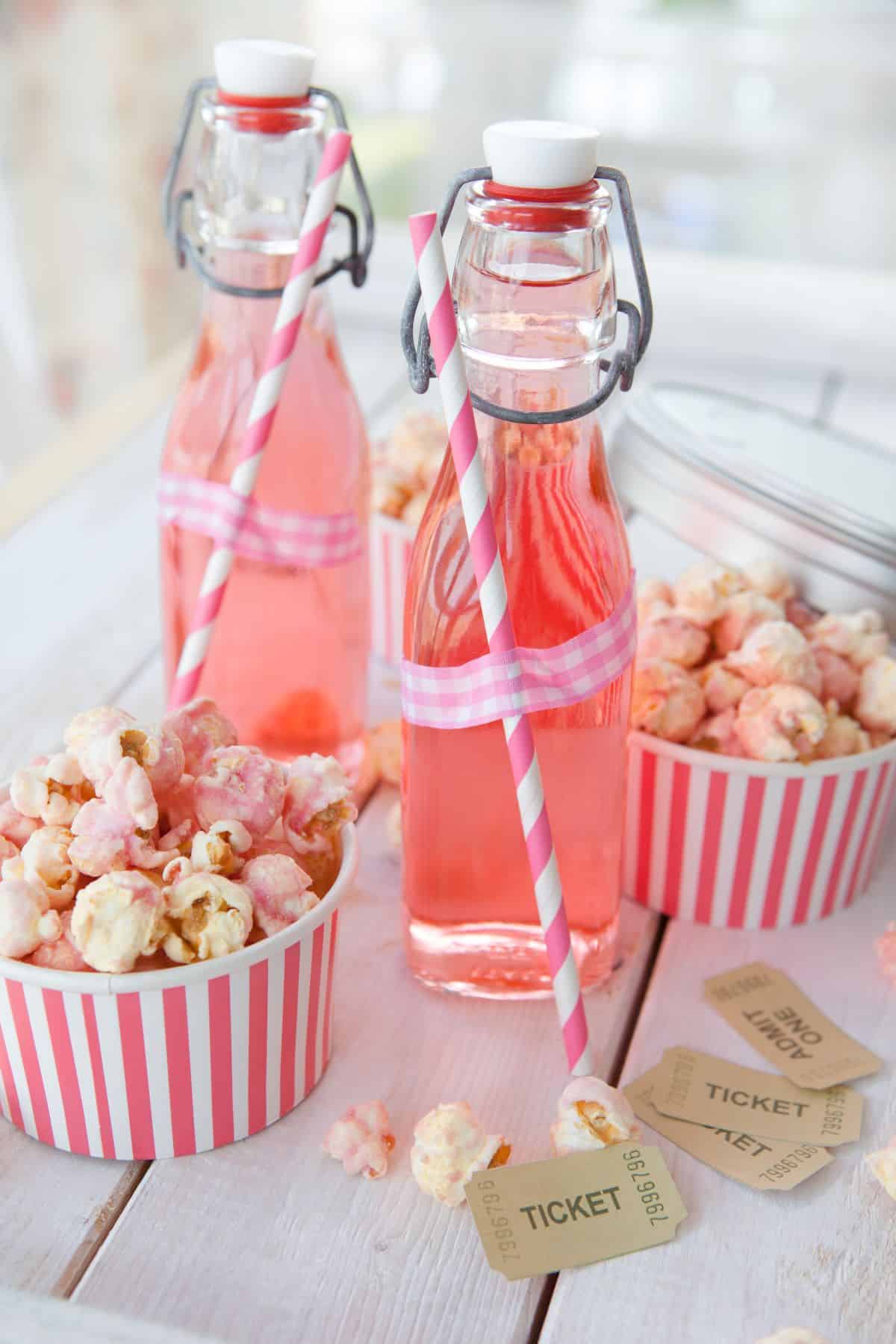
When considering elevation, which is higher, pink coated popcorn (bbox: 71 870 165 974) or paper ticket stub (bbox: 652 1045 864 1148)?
pink coated popcorn (bbox: 71 870 165 974)

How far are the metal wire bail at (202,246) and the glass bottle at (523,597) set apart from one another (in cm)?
18

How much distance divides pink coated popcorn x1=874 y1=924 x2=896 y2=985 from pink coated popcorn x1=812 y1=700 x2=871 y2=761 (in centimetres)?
11

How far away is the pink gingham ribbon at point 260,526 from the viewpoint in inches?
33.5

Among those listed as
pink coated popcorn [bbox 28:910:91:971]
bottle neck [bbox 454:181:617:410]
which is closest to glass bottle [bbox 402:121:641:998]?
bottle neck [bbox 454:181:617:410]

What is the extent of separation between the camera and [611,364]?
671mm

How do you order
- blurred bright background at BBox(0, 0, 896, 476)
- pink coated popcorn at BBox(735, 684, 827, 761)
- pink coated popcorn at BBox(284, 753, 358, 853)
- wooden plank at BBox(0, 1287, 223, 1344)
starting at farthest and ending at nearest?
1. blurred bright background at BBox(0, 0, 896, 476)
2. pink coated popcorn at BBox(735, 684, 827, 761)
3. pink coated popcorn at BBox(284, 753, 358, 853)
4. wooden plank at BBox(0, 1287, 223, 1344)

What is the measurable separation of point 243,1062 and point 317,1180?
69mm

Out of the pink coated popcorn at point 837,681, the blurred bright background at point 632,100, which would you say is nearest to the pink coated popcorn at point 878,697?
the pink coated popcorn at point 837,681

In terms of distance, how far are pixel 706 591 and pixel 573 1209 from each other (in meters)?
0.38

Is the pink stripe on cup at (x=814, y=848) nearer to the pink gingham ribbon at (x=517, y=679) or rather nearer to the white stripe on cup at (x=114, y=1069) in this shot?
the pink gingham ribbon at (x=517, y=679)

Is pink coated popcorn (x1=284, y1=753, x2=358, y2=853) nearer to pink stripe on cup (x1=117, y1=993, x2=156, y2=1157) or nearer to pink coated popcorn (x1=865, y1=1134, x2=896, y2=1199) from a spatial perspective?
pink stripe on cup (x1=117, y1=993, x2=156, y2=1157)

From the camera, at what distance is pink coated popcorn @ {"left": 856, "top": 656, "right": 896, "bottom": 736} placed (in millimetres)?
819

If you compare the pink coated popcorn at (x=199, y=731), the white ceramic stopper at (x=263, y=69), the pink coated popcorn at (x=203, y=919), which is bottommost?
the pink coated popcorn at (x=203, y=919)

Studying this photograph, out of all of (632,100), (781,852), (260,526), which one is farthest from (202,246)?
(632,100)
